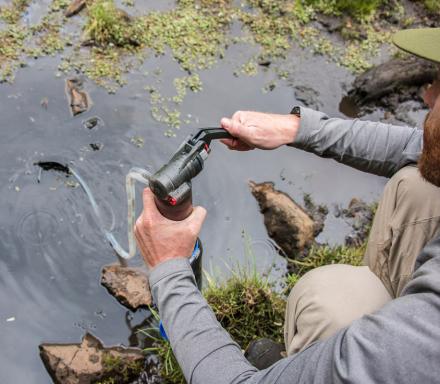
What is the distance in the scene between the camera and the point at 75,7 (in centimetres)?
411

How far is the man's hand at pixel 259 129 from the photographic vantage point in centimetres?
204

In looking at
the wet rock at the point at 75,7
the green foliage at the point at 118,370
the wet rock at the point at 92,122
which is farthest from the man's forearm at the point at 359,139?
the wet rock at the point at 75,7

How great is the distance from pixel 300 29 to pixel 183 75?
4.26ft

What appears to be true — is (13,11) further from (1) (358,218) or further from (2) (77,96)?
(1) (358,218)

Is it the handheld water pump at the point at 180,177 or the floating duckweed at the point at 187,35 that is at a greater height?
the floating duckweed at the point at 187,35

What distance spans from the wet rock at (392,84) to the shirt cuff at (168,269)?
9.47 feet

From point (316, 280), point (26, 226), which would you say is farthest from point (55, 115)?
point (316, 280)

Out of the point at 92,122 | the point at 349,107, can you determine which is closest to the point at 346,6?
the point at 349,107

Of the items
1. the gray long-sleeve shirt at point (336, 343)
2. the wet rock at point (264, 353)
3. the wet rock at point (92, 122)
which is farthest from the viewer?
the wet rock at point (92, 122)

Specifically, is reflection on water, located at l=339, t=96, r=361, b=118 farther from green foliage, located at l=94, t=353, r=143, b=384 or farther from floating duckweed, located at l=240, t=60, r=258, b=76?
green foliage, located at l=94, t=353, r=143, b=384

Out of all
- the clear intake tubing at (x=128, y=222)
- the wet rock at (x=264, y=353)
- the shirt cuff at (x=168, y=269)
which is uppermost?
the shirt cuff at (x=168, y=269)

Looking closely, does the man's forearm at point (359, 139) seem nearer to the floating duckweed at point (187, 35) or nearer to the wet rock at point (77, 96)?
the floating duckweed at point (187, 35)

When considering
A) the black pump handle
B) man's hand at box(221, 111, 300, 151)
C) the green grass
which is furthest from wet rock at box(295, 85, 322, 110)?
the black pump handle

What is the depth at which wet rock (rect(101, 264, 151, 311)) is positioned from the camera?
270 centimetres
